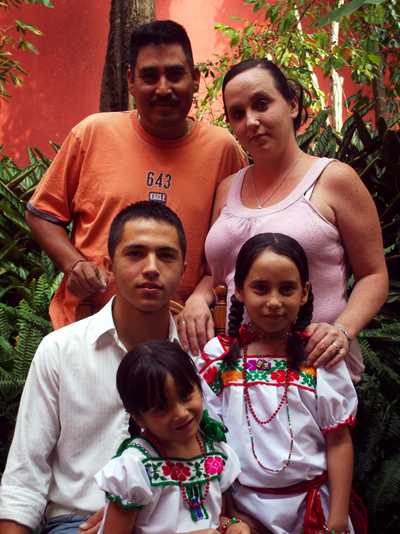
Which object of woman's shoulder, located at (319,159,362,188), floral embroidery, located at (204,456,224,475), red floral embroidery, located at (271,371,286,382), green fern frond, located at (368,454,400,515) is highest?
woman's shoulder, located at (319,159,362,188)

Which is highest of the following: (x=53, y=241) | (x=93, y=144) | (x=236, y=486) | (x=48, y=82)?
(x=48, y=82)

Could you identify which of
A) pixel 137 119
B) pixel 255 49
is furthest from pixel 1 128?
pixel 137 119

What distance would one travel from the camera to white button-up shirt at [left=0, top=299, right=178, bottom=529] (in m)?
1.64

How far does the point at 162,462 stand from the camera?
1.49m

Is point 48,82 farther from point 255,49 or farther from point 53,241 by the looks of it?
point 53,241

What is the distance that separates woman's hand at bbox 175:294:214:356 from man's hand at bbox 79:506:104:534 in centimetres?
62

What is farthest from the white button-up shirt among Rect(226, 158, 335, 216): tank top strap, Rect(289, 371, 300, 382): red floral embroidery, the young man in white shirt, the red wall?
the red wall

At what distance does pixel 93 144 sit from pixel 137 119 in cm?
25

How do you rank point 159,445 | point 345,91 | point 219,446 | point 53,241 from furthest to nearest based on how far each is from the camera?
point 345,91
point 53,241
point 219,446
point 159,445

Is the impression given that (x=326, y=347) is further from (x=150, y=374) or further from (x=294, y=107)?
(x=294, y=107)

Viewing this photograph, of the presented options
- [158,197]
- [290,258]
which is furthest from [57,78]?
[290,258]

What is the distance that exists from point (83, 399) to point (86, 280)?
499mm

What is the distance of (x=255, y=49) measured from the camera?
557 cm

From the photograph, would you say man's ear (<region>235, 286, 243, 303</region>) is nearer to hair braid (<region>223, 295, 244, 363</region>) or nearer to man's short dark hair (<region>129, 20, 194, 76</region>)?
hair braid (<region>223, 295, 244, 363</region>)
